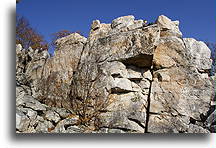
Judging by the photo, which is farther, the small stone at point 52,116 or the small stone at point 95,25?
the small stone at point 95,25

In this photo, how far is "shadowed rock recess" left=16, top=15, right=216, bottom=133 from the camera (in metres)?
3.65

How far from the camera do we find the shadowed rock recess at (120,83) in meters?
3.65

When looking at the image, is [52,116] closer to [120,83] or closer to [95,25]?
[120,83]

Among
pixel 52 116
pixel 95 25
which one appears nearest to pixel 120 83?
pixel 95 25

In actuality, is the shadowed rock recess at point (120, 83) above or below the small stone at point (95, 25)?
below

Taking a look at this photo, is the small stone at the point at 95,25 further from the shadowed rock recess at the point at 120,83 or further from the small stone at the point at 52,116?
the small stone at the point at 52,116

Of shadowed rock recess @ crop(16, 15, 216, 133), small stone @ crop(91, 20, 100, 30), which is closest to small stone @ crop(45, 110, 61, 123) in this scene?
shadowed rock recess @ crop(16, 15, 216, 133)

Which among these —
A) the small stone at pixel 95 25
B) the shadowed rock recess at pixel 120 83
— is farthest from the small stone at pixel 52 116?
the small stone at pixel 95 25

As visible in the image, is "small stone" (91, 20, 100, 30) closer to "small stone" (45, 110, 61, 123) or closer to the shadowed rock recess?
the shadowed rock recess

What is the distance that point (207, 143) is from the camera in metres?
3.25

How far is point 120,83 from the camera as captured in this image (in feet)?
13.8

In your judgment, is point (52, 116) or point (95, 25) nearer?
point (52, 116)
